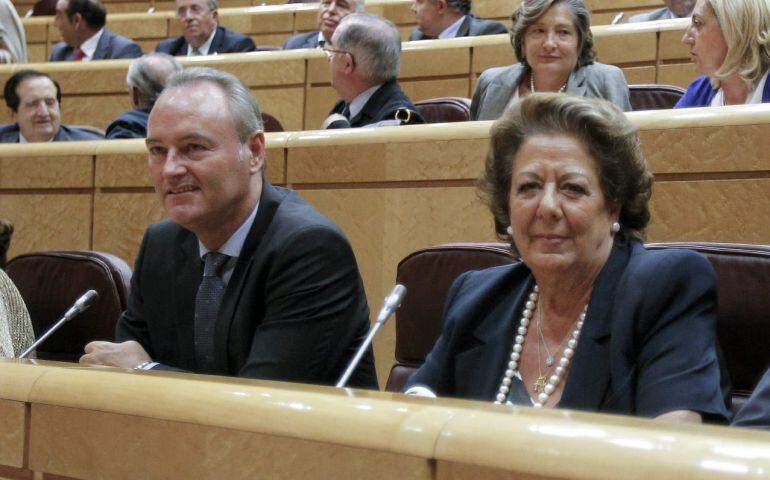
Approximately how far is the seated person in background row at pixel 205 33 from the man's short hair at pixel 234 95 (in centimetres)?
205

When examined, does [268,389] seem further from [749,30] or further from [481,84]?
[481,84]

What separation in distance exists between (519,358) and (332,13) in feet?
6.55

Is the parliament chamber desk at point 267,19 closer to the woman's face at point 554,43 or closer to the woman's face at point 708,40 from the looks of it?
the woman's face at point 554,43

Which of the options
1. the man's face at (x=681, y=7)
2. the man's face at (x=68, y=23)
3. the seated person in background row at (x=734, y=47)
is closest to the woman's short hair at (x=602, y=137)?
the seated person in background row at (x=734, y=47)

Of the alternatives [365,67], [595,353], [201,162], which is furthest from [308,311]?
[365,67]

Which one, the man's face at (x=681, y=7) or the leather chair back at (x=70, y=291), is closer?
the leather chair back at (x=70, y=291)

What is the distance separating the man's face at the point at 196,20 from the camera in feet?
10.2

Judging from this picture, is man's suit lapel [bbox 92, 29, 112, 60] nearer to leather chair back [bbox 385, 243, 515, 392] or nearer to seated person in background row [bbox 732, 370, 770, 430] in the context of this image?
leather chair back [bbox 385, 243, 515, 392]

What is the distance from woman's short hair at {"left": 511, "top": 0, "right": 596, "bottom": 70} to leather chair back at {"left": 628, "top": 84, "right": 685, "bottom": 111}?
18cm

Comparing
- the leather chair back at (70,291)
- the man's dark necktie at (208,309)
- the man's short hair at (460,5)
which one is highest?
the man's short hair at (460,5)

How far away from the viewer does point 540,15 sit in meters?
1.74

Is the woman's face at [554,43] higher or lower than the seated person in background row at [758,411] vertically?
higher

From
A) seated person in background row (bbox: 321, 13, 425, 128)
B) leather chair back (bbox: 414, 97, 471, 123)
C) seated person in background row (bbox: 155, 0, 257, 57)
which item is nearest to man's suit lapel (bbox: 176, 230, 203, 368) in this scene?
seated person in background row (bbox: 321, 13, 425, 128)

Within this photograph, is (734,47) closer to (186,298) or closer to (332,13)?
(186,298)
